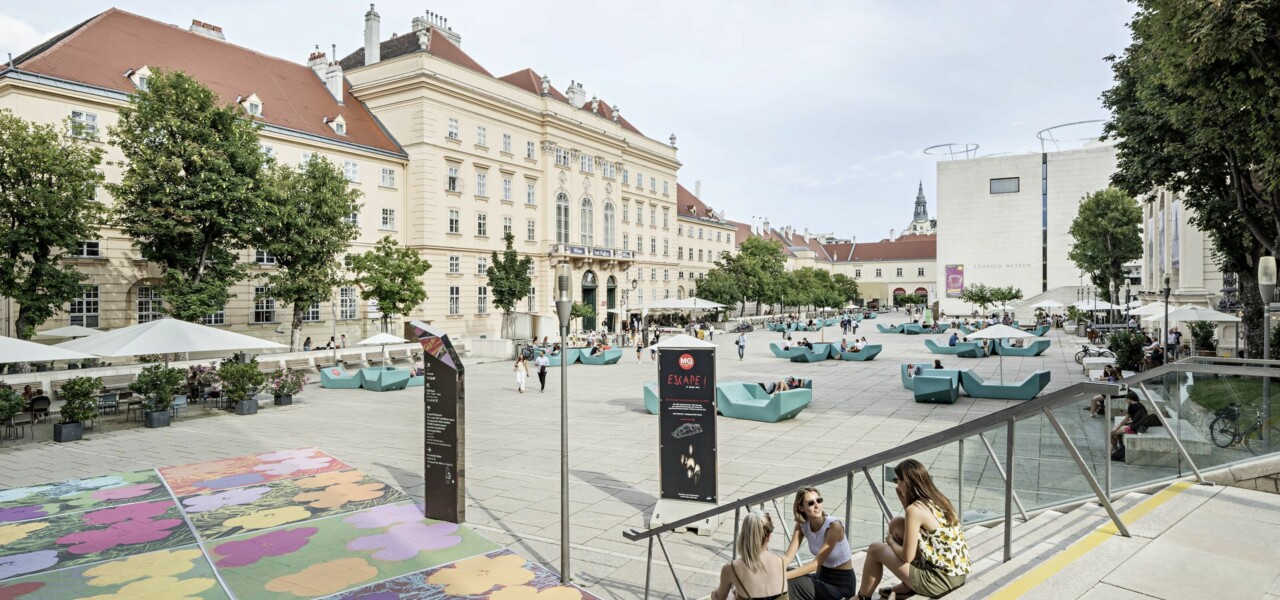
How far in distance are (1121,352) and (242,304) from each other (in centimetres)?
3978

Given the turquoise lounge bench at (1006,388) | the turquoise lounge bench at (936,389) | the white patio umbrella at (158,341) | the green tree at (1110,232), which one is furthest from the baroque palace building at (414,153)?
the green tree at (1110,232)

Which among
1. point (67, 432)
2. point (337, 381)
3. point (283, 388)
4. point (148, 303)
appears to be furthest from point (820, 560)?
point (148, 303)

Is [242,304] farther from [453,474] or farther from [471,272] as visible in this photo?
[453,474]

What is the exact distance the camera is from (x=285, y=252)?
31906 millimetres

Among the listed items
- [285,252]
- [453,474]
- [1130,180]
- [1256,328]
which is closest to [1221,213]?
[1130,180]

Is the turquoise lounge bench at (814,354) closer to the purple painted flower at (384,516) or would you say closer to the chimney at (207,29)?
the purple painted flower at (384,516)

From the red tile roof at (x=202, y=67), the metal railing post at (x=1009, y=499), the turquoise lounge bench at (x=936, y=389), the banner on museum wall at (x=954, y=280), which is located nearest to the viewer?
the metal railing post at (x=1009, y=499)

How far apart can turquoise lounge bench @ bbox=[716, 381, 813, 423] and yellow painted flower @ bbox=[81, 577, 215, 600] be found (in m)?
11.1

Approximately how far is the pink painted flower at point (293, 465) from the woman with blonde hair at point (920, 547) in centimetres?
1179

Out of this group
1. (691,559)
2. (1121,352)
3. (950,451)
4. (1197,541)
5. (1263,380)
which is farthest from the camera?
(1121,352)

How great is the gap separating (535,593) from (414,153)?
41.8 metres

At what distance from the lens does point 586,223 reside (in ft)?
193

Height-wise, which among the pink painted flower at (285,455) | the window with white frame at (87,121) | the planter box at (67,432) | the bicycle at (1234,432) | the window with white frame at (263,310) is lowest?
the pink painted flower at (285,455)

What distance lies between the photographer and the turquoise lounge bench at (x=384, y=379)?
25578 mm
